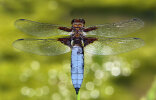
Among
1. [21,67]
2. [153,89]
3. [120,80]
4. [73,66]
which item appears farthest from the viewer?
[120,80]

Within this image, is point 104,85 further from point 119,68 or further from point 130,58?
point 130,58

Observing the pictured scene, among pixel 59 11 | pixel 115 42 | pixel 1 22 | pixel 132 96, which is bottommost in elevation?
pixel 132 96

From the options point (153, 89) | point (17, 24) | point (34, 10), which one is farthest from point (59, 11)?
point (153, 89)

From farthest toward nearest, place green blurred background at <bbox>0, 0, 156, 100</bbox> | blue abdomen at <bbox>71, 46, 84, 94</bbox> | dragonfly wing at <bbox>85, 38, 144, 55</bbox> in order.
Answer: green blurred background at <bbox>0, 0, 156, 100</bbox> → dragonfly wing at <bbox>85, 38, 144, 55</bbox> → blue abdomen at <bbox>71, 46, 84, 94</bbox>

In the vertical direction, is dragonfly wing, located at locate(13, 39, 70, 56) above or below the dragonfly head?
below

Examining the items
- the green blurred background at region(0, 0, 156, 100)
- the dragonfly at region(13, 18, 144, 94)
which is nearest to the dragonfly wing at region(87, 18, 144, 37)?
the dragonfly at region(13, 18, 144, 94)

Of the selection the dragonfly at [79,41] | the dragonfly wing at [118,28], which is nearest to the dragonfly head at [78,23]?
the dragonfly at [79,41]

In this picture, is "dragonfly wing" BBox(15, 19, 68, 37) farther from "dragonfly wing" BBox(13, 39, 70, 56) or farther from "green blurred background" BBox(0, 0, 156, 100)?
"green blurred background" BBox(0, 0, 156, 100)

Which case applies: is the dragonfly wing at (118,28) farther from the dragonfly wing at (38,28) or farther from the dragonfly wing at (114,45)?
the dragonfly wing at (38,28)
